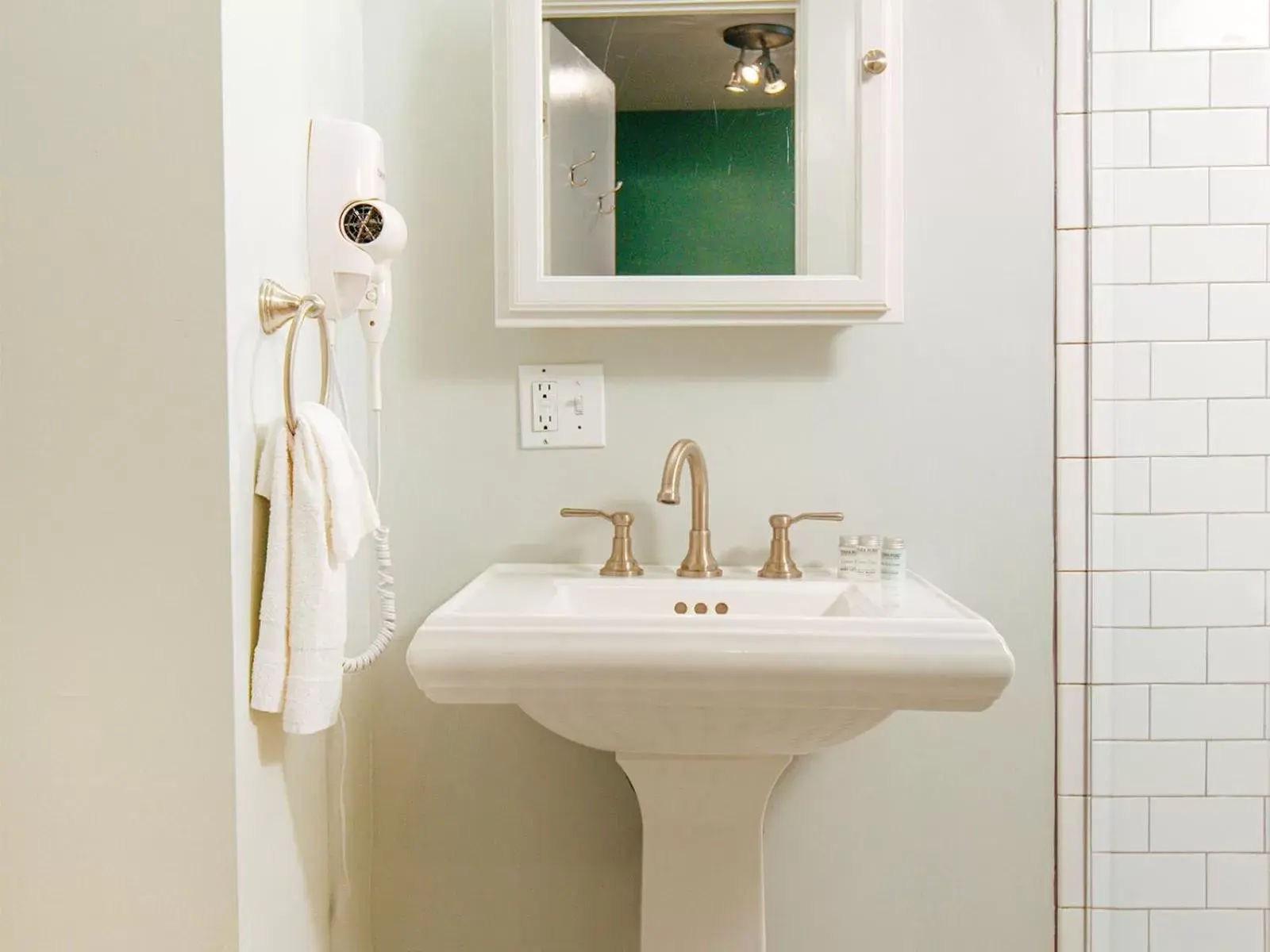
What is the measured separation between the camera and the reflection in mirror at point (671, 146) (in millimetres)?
1359

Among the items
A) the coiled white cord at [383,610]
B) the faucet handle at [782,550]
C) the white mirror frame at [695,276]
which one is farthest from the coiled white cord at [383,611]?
the faucet handle at [782,550]

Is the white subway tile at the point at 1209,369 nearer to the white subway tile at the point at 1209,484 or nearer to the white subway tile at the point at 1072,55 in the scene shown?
the white subway tile at the point at 1209,484

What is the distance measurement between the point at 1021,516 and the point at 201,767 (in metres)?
1.08

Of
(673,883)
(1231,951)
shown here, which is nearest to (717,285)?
(673,883)

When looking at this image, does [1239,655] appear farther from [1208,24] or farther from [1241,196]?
[1208,24]

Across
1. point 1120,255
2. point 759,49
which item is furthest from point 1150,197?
point 759,49

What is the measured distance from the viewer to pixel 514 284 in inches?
53.0

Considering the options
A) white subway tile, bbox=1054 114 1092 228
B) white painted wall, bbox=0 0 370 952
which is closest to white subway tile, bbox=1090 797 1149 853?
white subway tile, bbox=1054 114 1092 228

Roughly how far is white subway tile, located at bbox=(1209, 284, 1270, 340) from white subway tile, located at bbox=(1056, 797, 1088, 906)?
657 millimetres

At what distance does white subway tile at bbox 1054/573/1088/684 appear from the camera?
1.44 meters

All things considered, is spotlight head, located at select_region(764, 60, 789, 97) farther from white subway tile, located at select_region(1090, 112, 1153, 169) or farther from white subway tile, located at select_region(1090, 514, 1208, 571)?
white subway tile, located at select_region(1090, 514, 1208, 571)

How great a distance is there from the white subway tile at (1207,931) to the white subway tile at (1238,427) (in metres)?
0.55

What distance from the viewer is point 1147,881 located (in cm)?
138

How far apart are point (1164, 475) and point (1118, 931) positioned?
2.04ft
